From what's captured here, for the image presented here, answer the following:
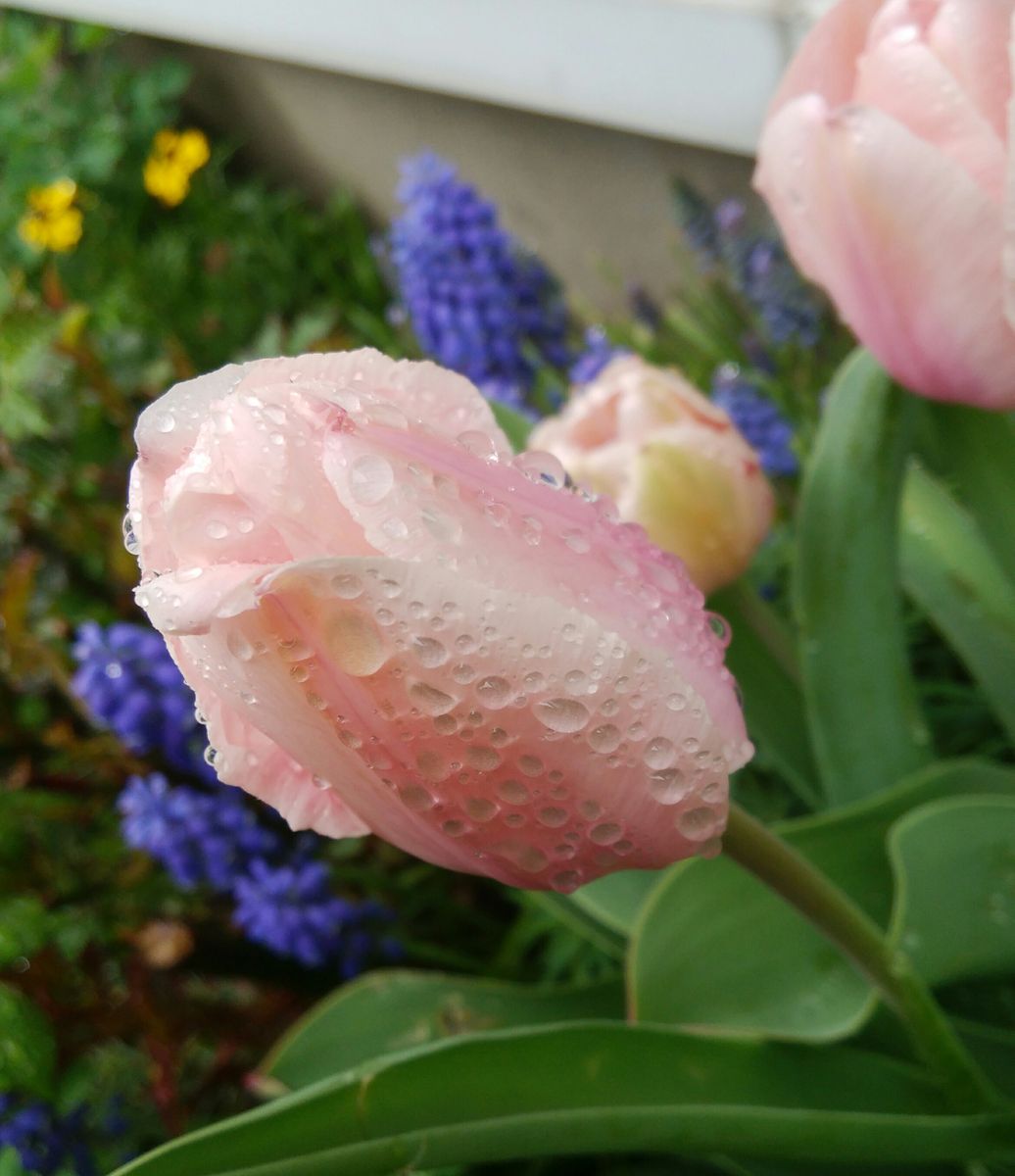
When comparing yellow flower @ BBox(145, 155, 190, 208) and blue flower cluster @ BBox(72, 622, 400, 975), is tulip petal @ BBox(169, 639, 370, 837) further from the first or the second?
yellow flower @ BBox(145, 155, 190, 208)

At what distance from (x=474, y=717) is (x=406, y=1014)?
1.57ft

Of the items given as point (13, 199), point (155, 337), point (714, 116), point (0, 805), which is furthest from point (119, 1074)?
point (13, 199)

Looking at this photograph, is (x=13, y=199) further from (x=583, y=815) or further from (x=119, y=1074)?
(x=583, y=815)

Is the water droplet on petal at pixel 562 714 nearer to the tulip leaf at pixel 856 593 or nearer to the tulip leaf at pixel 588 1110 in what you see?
the tulip leaf at pixel 588 1110

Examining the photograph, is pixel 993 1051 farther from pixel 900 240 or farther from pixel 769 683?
pixel 900 240

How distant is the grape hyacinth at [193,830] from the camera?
80cm

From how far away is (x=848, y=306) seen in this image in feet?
1.57

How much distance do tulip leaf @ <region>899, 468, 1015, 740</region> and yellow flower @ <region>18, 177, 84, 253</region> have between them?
151 centimetres

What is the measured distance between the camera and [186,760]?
859 mm

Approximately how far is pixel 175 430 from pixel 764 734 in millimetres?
520

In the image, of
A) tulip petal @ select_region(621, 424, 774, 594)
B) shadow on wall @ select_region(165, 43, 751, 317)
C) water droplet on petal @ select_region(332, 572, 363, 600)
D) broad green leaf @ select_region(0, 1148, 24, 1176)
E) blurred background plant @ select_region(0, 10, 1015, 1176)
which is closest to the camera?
water droplet on petal @ select_region(332, 572, 363, 600)

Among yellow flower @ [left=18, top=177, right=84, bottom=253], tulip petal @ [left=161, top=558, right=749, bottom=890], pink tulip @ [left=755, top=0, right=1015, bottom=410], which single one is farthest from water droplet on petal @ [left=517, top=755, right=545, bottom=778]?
yellow flower @ [left=18, top=177, right=84, bottom=253]

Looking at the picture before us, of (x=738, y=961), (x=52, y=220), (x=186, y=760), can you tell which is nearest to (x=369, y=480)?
(x=738, y=961)

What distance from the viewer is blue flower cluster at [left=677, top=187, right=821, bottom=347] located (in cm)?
119
